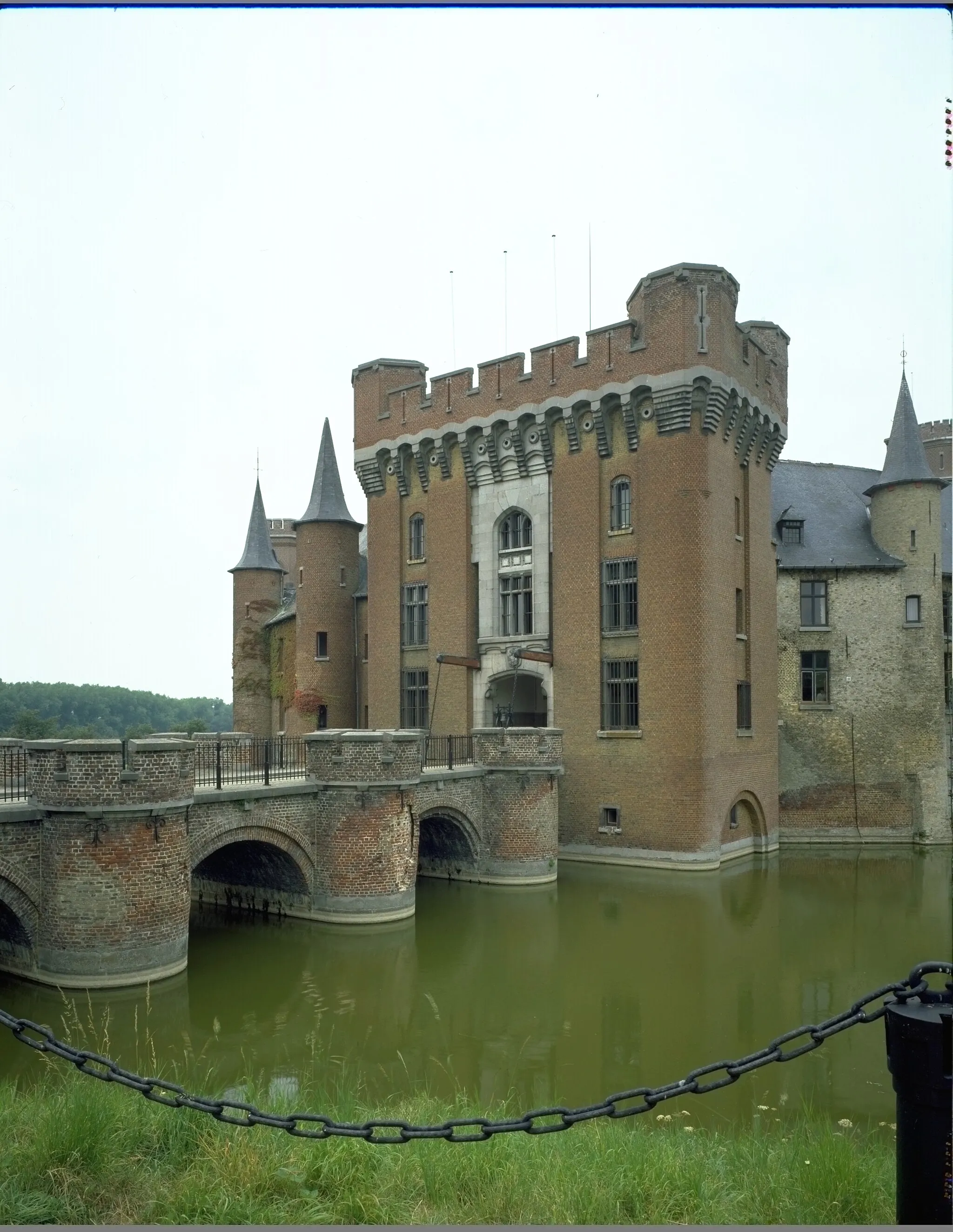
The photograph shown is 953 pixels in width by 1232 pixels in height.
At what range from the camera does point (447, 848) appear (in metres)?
21.2

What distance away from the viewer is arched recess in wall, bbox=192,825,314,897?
15477 mm

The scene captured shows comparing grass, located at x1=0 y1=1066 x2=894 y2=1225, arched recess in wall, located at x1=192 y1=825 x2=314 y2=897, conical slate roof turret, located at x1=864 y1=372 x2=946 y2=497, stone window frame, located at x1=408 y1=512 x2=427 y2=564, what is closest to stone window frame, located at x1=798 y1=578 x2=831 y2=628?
conical slate roof turret, located at x1=864 y1=372 x2=946 y2=497

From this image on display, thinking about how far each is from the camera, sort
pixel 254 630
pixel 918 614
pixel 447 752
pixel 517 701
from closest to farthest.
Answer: pixel 447 752 < pixel 918 614 < pixel 517 701 < pixel 254 630

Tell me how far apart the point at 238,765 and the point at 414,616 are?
1019cm

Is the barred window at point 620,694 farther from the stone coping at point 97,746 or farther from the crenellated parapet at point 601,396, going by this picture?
the stone coping at point 97,746

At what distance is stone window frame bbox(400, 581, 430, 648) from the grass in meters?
21.4

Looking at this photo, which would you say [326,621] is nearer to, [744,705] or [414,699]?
[414,699]

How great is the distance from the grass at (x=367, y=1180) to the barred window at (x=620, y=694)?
17170 millimetres

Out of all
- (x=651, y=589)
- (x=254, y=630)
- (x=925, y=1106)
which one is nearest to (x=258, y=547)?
(x=254, y=630)

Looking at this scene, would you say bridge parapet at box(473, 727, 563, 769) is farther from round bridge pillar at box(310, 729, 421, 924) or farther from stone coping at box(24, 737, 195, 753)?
stone coping at box(24, 737, 195, 753)

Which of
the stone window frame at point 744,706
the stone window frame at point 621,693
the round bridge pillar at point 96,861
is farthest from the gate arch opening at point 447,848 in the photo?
the round bridge pillar at point 96,861

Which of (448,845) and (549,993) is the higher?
(448,845)

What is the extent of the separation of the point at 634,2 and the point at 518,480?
2116cm

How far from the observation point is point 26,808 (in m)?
12.5
